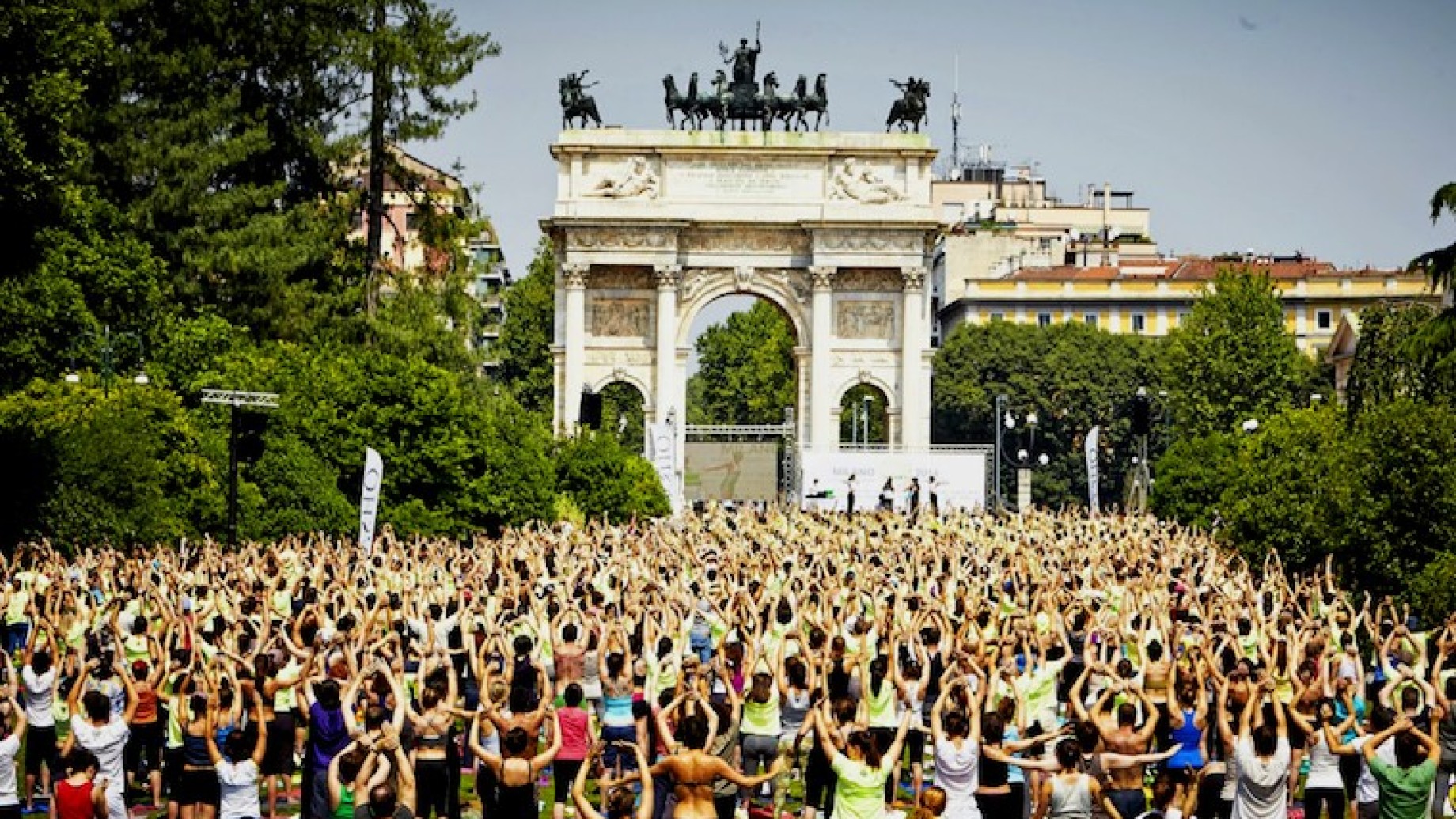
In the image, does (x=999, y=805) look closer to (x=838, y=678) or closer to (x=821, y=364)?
(x=838, y=678)

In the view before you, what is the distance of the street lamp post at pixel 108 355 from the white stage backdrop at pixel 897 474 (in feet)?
86.9

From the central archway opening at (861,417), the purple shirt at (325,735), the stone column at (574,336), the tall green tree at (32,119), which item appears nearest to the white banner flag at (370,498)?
the tall green tree at (32,119)

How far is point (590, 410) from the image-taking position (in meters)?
62.7

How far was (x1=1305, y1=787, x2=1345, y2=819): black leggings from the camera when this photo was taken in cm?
1545

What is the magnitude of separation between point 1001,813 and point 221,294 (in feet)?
151

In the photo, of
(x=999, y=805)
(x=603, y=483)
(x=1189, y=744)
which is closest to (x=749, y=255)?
(x=603, y=483)

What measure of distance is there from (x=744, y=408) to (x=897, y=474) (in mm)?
65619

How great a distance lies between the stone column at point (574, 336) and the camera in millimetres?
78375

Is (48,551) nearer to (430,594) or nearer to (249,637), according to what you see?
(430,594)

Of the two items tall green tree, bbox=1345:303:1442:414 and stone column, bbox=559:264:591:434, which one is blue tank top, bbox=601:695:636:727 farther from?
stone column, bbox=559:264:591:434

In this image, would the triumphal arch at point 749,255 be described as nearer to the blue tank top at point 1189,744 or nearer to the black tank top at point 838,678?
the black tank top at point 838,678

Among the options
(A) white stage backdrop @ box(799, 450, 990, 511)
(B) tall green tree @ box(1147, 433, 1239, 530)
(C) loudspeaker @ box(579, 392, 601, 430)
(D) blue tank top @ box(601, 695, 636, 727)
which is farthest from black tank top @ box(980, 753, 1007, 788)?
(A) white stage backdrop @ box(799, 450, 990, 511)

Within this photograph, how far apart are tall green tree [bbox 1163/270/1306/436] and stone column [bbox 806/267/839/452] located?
68.7ft

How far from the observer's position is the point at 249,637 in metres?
19.0
